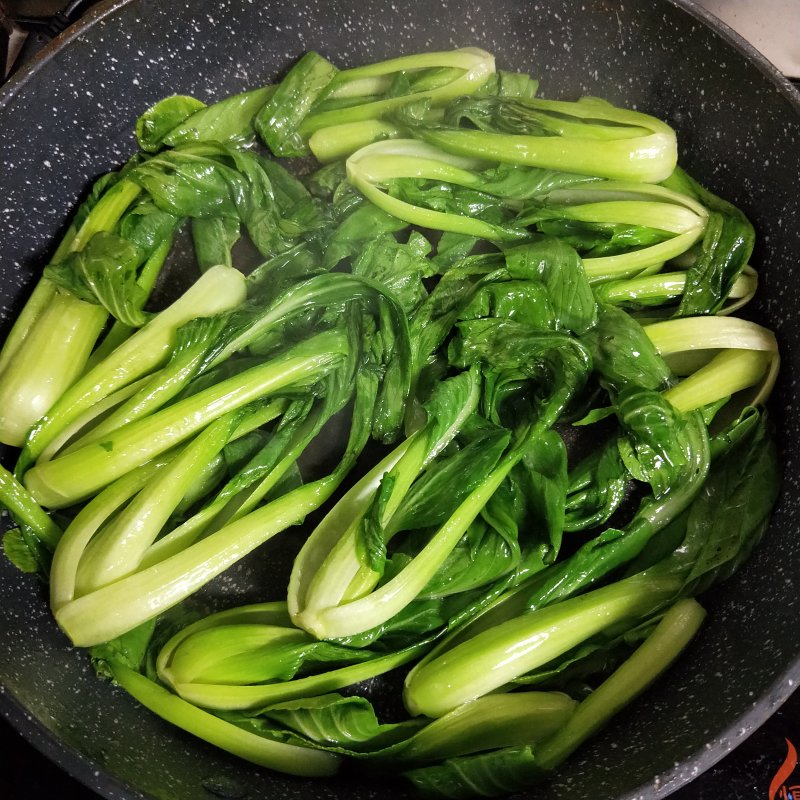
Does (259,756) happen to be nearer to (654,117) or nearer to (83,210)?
(83,210)

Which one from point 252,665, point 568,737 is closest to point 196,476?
point 252,665

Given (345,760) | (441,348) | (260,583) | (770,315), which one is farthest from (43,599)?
(770,315)

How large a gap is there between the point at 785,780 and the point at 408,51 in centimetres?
182

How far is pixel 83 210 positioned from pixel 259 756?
1.22 m

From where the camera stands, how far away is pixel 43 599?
4.77 feet

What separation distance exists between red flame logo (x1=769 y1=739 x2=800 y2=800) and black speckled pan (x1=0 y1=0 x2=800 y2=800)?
0.29 meters

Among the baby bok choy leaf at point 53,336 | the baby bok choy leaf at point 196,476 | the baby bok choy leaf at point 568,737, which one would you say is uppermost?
the baby bok choy leaf at point 53,336

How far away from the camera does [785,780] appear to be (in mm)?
1396

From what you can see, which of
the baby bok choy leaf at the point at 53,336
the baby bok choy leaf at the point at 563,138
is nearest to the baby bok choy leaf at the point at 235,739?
the baby bok choy leaf at the point at 53,336

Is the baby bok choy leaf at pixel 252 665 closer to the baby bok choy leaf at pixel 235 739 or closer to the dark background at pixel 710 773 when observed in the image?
the baby bok choy leaf at pixel 235 739

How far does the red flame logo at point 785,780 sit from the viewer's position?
1378 mm

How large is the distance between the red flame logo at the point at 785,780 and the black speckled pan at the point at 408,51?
0.29m

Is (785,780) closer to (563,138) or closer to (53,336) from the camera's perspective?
(563,138)

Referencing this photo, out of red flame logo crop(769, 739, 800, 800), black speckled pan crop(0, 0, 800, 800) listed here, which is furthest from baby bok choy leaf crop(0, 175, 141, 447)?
red flame logo crop(769, 739, 800, 800)
